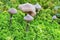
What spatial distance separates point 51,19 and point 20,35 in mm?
759

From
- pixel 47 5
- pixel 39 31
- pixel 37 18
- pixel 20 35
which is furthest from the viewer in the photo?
pixel 47 5

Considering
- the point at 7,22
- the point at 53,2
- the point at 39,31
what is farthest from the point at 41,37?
the point at 53,2

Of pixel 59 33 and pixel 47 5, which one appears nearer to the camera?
pixel 59 33

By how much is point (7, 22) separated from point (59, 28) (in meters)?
0.78

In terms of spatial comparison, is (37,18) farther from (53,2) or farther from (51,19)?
(53,2)

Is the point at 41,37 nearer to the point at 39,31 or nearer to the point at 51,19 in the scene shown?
the point at 39,31

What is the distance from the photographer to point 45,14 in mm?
3174

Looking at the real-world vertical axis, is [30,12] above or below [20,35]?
above

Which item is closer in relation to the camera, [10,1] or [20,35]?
[20,35]

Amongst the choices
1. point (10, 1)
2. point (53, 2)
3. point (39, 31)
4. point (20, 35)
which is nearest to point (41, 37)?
point (39, 31)

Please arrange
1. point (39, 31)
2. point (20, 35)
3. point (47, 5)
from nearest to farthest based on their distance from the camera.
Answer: point (20, 35) → point (39, 31) → point (47, 5)

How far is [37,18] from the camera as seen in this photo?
2.99 metres

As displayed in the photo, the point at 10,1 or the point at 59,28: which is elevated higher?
the point at 10,1

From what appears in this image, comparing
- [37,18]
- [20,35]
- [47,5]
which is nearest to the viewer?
[20,35]
